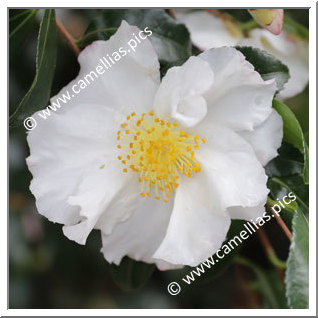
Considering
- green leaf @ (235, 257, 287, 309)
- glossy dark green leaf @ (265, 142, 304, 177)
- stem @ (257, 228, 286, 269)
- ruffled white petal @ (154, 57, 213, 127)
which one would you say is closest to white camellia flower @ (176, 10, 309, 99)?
glossy dark green leaf @ (265, 142, 304, 177)

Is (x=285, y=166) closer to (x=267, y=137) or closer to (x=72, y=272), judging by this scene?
(x=267, y=137)

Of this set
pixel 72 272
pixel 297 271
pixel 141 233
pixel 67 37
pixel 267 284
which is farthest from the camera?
pixel 72 272

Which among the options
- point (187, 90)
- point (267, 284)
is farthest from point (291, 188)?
point (267, 284)

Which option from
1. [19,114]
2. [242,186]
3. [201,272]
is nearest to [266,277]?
[201,272]

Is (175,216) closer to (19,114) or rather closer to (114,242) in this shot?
(114,242)

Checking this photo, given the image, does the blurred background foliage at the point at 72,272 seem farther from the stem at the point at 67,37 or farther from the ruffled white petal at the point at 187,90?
the ruffled white petal at the point at 187,90
